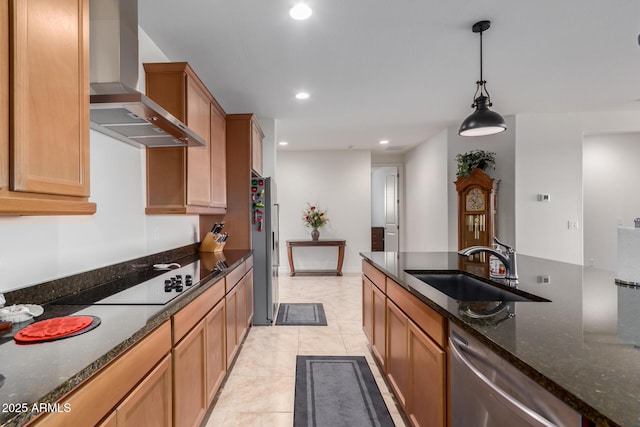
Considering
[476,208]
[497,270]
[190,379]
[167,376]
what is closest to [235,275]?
[190,379]

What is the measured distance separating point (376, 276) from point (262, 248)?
5.32 feet

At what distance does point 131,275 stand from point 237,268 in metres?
0.85

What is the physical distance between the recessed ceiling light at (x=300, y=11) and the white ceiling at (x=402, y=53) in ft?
0.14

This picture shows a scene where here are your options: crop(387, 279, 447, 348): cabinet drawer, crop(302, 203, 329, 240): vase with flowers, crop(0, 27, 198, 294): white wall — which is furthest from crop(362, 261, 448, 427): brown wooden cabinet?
crop(302, 203, 329, 240): vase with flowers

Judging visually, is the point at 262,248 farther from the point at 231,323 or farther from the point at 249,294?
the point at 231,323

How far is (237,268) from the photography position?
2.78 m

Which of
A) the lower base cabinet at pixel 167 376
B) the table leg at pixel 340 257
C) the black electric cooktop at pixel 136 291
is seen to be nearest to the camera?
the lower base cabinet at pixel 167 376

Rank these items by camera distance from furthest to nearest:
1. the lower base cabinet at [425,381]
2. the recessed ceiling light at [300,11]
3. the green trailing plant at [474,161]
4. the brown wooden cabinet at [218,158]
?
1. the green trailing plant at [474,161]
2. the brown wooden cabinet at [218,158]
3. the recessed ceiling light at [300,11]
4. the lower base cabinet at [425,381]

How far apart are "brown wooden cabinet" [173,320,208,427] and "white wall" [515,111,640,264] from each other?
4.51m

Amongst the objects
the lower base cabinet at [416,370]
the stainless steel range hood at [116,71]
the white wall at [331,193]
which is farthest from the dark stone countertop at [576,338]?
the white wall at [331,193]

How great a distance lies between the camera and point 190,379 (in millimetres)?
1630

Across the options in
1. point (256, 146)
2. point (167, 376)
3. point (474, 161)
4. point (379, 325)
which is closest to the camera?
point (167, 376)

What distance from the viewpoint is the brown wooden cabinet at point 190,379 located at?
1460mm

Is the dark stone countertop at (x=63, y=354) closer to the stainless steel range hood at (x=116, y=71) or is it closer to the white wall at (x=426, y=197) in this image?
the stainless steel range hood at (x=116, y=71)
